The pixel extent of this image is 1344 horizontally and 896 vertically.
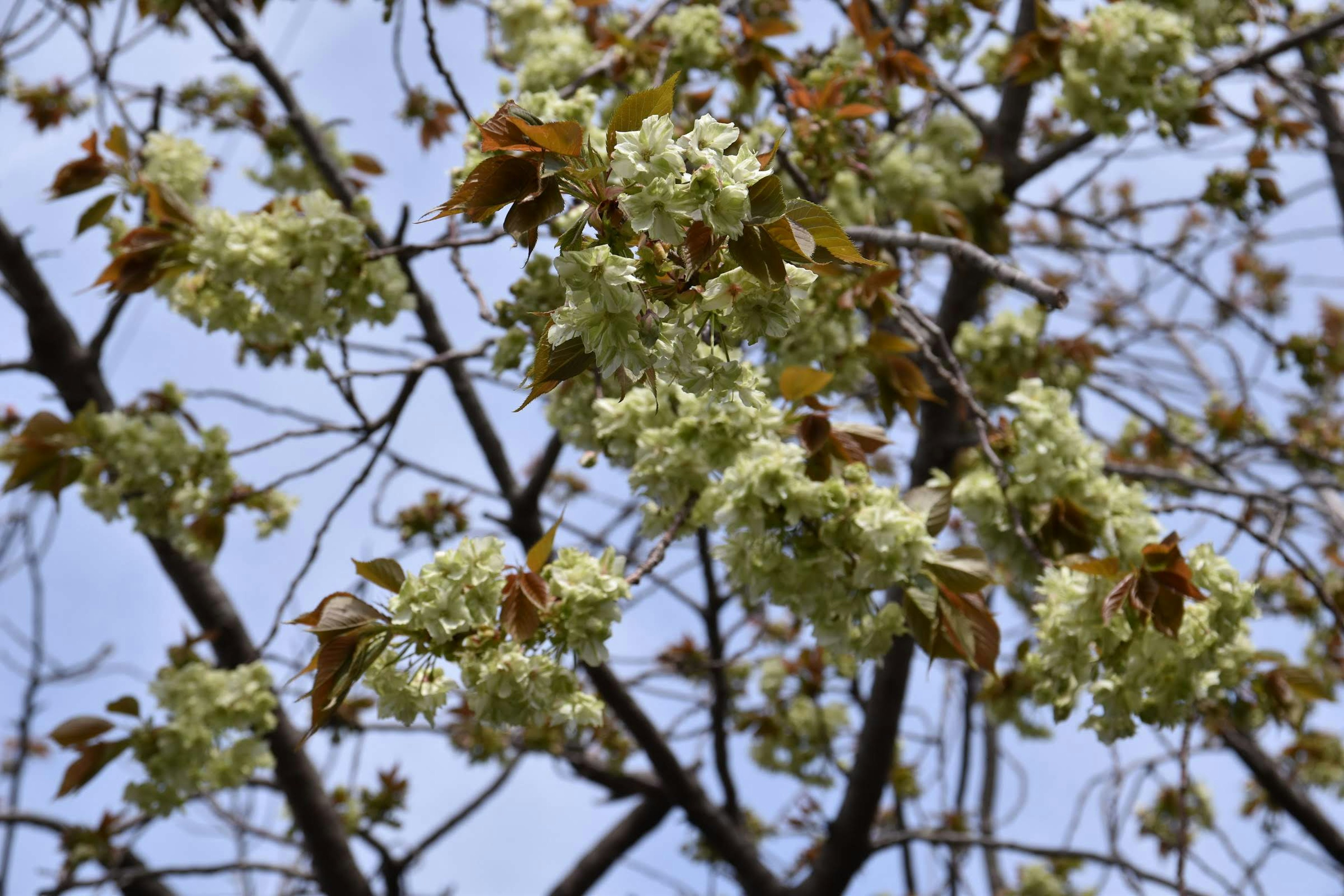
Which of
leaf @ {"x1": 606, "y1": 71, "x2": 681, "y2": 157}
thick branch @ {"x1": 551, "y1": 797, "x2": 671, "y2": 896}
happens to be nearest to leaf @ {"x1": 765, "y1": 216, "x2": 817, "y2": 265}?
leaf @ {"x1": 606, "y1": 71, "x2": 681, "y2": 157}

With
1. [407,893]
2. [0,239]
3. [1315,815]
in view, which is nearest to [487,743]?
[407,893]

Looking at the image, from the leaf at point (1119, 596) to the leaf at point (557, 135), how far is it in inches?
45.9

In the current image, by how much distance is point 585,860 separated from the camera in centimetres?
392

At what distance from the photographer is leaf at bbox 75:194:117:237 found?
254 centimetres

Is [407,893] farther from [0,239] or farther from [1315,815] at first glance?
[1315,815]

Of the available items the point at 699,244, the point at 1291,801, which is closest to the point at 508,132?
the point at 699,244

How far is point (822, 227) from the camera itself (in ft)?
3.34

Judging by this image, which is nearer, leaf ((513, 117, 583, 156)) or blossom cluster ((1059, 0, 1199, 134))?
leaf ((513, 117, 583, 156))

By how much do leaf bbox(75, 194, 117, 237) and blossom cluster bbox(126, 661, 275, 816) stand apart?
4.02 feet

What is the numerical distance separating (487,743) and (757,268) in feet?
10.8

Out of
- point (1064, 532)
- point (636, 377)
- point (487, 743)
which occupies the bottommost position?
point (636, 377)

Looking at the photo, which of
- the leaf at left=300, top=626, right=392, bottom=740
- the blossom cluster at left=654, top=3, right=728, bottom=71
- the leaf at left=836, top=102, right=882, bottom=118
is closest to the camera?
the leaf at left=300, top=626, right=392, bottom=740

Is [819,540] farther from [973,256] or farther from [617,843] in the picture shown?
[617,843]

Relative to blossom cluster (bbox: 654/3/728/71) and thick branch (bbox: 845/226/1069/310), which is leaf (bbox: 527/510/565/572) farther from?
blossom cluster (bbox: 654/3/728/71)
